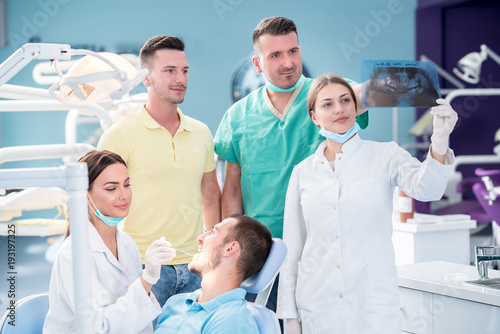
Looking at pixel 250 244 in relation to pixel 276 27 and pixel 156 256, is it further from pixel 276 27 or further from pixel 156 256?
pixel 276 27

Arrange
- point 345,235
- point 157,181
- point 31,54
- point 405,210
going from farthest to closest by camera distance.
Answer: point 405,210 → point 157,181 → point 345,235 → point 31,54

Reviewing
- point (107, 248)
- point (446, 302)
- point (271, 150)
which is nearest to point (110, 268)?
point (107, 248)

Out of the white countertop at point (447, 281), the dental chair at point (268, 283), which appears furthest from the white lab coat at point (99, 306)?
the white countertop at point (447, 281)

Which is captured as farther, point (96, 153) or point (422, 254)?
point (422, 254)

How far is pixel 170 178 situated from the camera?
7.08 feet

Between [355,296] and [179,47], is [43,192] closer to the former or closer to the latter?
[179,47]

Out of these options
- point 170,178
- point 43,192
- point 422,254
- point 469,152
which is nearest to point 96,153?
point 170,178

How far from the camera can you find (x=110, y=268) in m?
1.78

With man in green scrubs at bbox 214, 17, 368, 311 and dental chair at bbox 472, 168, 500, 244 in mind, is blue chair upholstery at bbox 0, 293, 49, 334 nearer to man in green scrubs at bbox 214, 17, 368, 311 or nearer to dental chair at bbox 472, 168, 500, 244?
man in green scrubs at bbox 214, 17, 368, 311

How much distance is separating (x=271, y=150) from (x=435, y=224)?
1604 mm

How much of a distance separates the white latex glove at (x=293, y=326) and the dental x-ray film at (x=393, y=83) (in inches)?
28.8

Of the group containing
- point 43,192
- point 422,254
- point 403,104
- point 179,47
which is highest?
point 179,47

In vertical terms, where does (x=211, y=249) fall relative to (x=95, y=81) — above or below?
below

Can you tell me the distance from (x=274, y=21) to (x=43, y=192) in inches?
73.9
